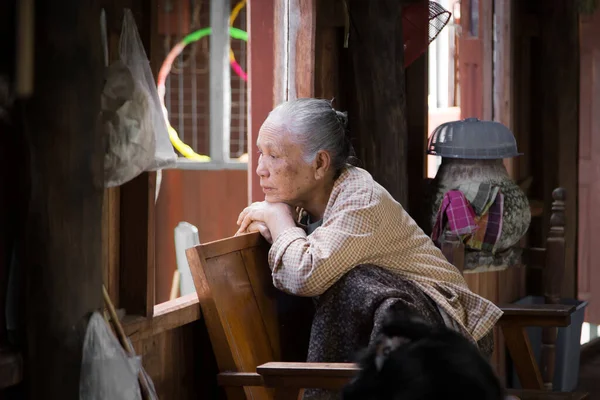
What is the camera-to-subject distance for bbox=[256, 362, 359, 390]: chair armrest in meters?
2.63

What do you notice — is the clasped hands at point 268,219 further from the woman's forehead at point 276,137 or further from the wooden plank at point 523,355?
the wooden plank at point 523,355

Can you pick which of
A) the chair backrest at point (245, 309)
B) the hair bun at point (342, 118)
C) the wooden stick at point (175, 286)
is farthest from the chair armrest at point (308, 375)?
the wooden stick at point (175, 286)

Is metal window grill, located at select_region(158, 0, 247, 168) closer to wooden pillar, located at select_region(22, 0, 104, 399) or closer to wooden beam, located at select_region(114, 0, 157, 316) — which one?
wooden beam, located at select_region(114, 0, 157, 316)

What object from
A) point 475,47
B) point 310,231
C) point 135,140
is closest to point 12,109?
point 135,140

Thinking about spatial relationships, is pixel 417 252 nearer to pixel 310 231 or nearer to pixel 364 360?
pixel 310 231

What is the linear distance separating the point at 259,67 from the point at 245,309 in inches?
42.4

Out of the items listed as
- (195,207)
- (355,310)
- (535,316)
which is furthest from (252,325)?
(195,207)

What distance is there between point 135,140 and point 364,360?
41.8 inches

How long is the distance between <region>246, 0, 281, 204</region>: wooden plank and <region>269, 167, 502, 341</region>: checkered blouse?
29.5 inches

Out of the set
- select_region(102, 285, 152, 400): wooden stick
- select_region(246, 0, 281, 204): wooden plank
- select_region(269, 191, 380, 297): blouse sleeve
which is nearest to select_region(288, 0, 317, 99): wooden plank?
select_region(246, 0, 281, 204): wooden plank

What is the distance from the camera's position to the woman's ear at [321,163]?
3.00 m

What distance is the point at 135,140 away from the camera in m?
2.35

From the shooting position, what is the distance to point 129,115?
7.63ft

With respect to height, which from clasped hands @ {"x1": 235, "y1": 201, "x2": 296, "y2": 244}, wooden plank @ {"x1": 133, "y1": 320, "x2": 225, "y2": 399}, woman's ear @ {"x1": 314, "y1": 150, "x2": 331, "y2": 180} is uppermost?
woman's ear @ {"x1": 314, "y1": 150, "x2": 331, "y2": 180}
